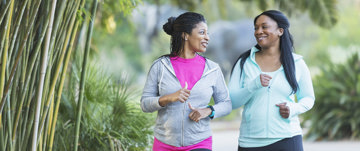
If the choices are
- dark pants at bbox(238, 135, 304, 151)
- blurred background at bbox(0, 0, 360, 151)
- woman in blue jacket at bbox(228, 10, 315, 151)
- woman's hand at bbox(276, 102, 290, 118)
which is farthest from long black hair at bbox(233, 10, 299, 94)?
blurred background at bbox(0, 0, 360, 151)

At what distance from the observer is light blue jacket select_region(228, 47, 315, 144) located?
110 inches

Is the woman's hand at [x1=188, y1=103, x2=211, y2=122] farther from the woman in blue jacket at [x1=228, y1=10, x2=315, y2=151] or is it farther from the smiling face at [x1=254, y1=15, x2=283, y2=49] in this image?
the smiling face at [x1=254, y1=15, x2=283, y2=49]

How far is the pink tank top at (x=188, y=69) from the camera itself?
8.83 feet

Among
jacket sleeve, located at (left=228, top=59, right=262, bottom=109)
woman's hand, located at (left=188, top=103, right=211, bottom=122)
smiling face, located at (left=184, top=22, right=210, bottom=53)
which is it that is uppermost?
smiling face, located at (left=184, top=22, right=210, bottom=53)

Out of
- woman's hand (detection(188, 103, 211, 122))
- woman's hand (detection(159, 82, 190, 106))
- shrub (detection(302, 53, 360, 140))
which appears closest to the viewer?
woman's hand (detection(159, 82, 190, 106))

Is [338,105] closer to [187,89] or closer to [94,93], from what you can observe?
[94,93]

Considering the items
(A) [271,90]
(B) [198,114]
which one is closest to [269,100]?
(A) [271,90]

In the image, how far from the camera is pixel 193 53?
2.79 m

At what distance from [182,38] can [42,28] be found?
74cm

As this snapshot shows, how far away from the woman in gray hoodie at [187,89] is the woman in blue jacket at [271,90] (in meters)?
0.17

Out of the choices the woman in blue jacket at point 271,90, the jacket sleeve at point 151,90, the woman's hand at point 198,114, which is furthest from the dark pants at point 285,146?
the jacket sleeve at point 151,90

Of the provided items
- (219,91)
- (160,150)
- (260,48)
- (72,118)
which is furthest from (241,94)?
(72,118)

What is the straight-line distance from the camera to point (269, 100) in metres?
2.82

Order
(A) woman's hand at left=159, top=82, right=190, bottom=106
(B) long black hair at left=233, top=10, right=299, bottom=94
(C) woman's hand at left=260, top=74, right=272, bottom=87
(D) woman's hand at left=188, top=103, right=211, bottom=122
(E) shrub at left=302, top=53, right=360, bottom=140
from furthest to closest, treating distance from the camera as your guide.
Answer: (E) shrub at left=302, top=53, right=360, bottom=140 < (B) long black hair at left=233, top=10, right=299, bottom=94 < (C) woman's hand at left=260, top=74, right=272, bottom=87 < (D) woman's hand at left=188, top=103, right=211, bottom=122 < (A) woman's hand at left=159, top=82, right=190, bottom=106
